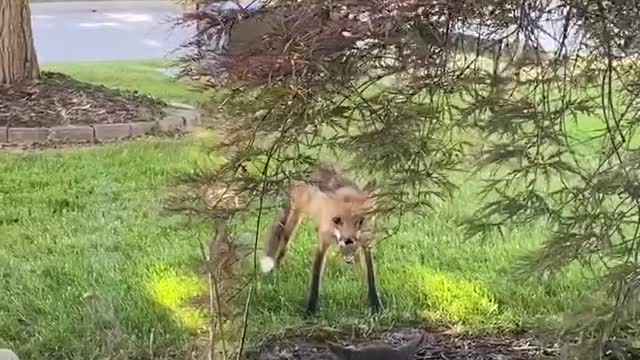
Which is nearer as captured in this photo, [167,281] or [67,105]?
[167,281]

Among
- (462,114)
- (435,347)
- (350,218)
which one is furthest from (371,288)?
(462,114)

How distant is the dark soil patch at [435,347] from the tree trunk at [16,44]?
3.82 metres

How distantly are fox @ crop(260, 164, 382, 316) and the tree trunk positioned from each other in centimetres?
343

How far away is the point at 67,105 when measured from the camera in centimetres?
653

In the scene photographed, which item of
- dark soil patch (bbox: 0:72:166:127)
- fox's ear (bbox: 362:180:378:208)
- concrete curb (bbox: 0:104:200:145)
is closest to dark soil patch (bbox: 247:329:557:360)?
fox's ear (bbox: 362:180:378:208)

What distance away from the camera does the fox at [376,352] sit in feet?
10.1

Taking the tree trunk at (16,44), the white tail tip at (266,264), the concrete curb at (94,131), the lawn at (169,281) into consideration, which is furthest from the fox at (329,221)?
the tree trunk at (16,44)

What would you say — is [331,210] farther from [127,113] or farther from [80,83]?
[80,83]

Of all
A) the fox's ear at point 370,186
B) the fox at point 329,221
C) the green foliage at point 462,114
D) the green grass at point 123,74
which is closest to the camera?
the green foliage at point 462,114

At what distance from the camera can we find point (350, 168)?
269 centimetres

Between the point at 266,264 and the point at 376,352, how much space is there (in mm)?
677

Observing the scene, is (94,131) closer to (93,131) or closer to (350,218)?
(93,131)

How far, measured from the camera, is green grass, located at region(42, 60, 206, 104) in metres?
7.34

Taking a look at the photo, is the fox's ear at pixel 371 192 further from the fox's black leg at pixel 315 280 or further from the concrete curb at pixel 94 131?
the concrete curb at pixel 94 131
